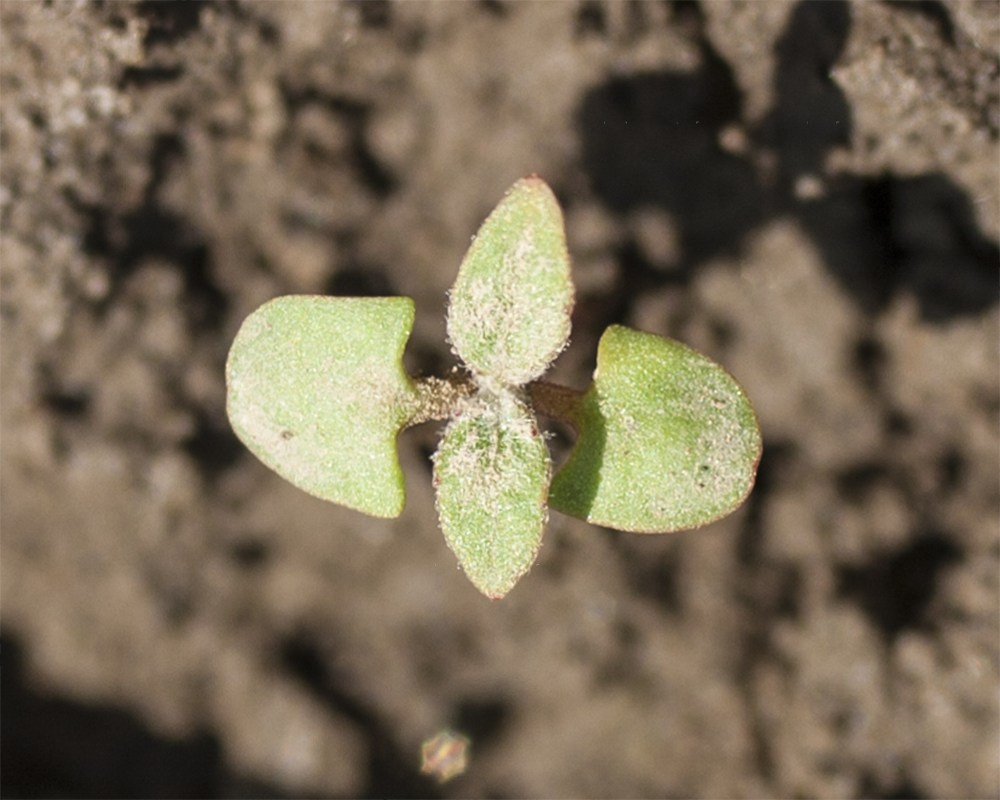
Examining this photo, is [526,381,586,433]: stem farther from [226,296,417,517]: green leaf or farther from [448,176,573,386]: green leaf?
[226,296,417,517]: green leaf

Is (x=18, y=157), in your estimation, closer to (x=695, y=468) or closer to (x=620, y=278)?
(x=620, y=278)

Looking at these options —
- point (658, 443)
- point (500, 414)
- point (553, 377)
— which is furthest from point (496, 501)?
point (553, 377)

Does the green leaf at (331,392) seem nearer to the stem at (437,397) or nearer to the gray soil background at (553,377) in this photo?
the stem at (437,397)

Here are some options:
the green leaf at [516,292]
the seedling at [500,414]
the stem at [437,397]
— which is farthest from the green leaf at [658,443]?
the stem at [437,397]

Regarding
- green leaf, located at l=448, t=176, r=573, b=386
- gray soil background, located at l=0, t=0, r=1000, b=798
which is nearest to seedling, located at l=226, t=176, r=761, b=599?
green leaf, located at l=448, t=176, r=573, b=386

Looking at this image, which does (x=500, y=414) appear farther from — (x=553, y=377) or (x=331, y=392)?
(x=553, y=377)
